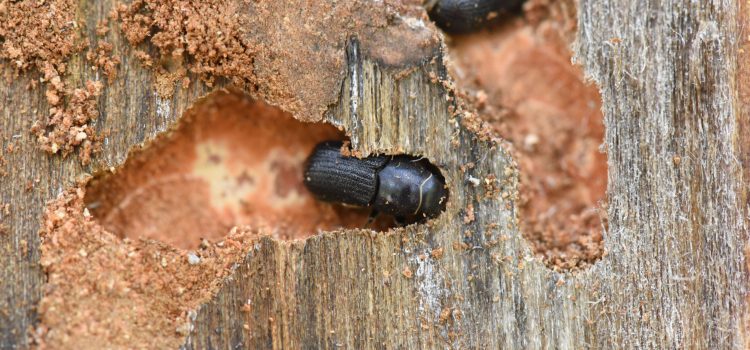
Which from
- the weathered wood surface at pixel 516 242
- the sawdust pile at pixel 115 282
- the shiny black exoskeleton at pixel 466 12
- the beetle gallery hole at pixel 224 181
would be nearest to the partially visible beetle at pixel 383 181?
the weathered wood surface at pixel 516 242

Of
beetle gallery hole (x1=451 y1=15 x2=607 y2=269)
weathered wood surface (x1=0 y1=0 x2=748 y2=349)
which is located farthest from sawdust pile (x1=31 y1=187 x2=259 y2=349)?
beetle gallery hole (x1=451 y1=15 x2=607 y2=269)

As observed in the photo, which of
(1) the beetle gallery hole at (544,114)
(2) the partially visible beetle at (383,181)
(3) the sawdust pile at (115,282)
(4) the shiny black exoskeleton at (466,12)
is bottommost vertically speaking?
(3) the sawdust pile at (115,282)

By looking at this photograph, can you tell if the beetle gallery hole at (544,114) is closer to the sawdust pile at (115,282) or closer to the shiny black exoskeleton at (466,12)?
the shiny black exoskeleton at (466,12)

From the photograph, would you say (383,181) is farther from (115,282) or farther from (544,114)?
(115,282)

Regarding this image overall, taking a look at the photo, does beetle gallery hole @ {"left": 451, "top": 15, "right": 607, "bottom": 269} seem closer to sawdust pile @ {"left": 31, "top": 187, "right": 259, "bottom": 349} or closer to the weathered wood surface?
the weathered wood surface

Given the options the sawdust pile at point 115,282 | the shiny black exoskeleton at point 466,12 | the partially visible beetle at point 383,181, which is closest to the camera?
the sawdust pile at point 115,282

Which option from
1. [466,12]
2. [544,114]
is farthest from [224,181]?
[544,114]

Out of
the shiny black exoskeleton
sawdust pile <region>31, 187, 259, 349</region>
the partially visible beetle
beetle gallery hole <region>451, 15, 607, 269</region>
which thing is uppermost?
the shiny black exoskeleton
